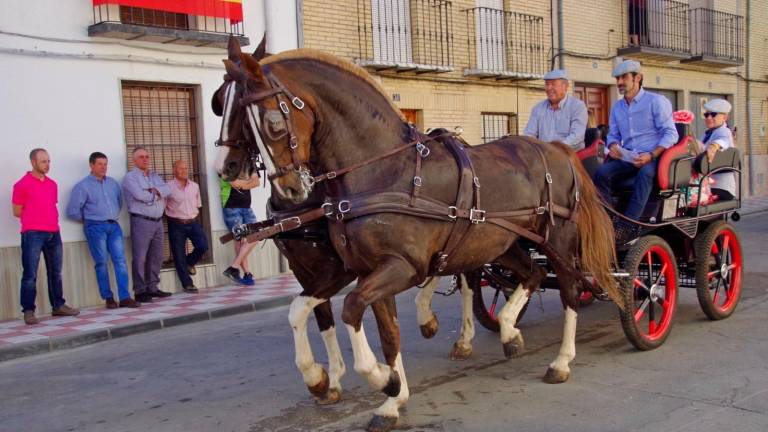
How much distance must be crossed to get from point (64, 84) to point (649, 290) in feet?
24.4

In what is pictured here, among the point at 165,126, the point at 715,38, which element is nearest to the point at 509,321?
the point at 165,126

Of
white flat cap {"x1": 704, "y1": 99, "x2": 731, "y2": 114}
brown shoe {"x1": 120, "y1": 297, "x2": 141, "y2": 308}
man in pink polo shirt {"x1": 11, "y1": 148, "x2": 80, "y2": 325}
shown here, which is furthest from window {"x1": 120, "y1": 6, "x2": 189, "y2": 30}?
white flat cap {"x1": 704, "y1": 99, "x2": 731, "y2": 114}

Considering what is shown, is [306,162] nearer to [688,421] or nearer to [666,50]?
[688,421]

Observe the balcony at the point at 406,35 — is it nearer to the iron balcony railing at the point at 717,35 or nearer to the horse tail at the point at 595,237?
the horse tail at the point at 595,237

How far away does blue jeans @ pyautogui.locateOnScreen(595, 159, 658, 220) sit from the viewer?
6188mm

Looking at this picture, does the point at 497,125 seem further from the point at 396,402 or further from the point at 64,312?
the point at 396,402

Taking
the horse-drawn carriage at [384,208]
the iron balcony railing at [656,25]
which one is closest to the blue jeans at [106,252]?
the horse-drawn carriage at [384,208]

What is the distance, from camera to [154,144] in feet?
35.4

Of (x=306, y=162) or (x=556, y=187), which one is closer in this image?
(x=306, y=162)

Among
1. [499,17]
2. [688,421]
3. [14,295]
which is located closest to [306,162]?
[688,421]

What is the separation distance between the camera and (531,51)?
53.2 feet

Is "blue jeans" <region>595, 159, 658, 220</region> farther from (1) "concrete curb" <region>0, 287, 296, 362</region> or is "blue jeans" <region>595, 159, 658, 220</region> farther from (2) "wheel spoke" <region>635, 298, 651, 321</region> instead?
(1) "concrete curb" <region>0, 287, 296, 362</region>

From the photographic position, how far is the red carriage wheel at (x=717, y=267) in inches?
254

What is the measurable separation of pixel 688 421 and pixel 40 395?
4531 mm
